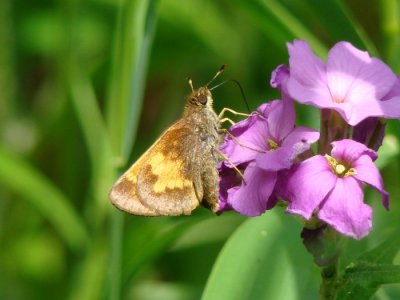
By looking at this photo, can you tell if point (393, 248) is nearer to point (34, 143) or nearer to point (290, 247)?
point (290, 247)

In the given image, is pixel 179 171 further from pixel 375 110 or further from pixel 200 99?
pixel 375 110

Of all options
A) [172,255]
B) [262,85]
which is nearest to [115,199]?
[172,255]

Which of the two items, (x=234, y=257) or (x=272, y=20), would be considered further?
(x=272, y=20)

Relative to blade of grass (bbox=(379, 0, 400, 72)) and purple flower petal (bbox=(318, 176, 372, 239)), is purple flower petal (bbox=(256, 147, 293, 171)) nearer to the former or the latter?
purple flower petal (bbox=(318, 176, 372, 239))

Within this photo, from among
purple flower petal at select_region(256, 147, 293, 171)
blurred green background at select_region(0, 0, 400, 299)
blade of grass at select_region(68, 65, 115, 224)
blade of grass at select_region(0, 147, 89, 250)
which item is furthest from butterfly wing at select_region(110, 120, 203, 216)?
blade of grass at select_region(0, 147, 89, 250)

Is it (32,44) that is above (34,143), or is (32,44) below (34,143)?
above

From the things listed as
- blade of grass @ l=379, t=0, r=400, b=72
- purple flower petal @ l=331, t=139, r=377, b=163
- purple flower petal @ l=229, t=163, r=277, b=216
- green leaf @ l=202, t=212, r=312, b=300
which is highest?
blade of grass @ l=379, t=0, r=400, b=72

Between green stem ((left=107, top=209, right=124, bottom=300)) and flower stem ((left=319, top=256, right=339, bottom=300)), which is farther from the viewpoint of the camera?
A: green stem ((left=107, top=209, right=124, bottom=300))

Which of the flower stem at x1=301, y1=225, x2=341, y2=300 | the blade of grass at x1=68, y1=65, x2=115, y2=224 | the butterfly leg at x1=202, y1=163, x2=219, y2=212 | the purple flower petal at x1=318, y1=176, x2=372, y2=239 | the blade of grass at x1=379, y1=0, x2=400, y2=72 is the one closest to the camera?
the purple flower petal at x1=318, y1=176, x2=372, y2=239
